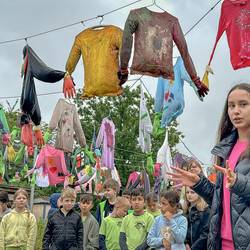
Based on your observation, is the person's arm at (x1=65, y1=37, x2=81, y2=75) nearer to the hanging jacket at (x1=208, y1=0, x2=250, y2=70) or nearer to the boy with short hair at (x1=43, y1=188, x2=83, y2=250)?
the boy with short hair at (x1=43, y1=188, x2=83, y2=250)

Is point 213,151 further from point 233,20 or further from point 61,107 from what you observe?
point 61,107

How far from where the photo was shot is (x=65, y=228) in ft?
20.5

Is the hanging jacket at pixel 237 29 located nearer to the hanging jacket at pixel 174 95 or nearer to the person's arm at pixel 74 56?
the hanging jacket at pixel 174 95

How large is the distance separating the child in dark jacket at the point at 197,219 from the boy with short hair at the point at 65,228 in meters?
1.77

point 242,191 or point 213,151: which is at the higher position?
point 213,151

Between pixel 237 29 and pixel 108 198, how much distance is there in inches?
107

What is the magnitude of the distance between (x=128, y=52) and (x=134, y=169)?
81.1ft

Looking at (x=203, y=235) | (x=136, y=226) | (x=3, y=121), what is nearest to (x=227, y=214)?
(x=203, y=235)

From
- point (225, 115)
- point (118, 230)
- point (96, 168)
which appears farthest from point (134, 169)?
point (225, 115)

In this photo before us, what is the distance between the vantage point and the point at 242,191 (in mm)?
2219

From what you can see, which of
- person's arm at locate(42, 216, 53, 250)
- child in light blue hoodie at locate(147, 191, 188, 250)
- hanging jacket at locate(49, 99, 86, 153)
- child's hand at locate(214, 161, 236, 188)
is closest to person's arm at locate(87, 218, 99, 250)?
person's arm at locate(42, 216, 53, 250)

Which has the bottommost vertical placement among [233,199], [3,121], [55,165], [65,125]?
[233,199]

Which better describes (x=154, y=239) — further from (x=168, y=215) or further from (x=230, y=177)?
(x=230, y=177)

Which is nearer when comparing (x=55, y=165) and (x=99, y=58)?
(x=99, y=58)
